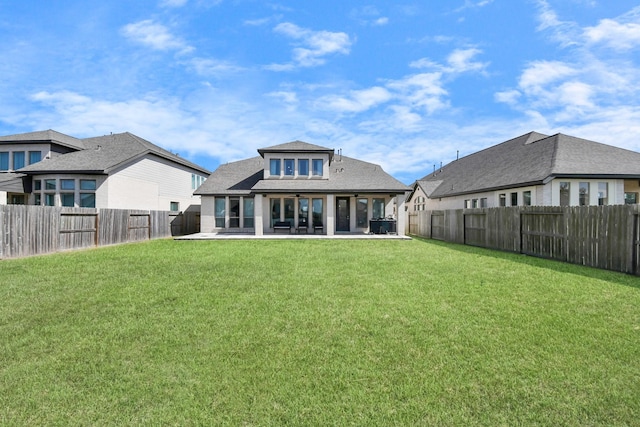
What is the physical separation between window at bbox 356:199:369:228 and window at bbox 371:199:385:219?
487 mm

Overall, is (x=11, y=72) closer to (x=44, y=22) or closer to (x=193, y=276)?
(x=44, y=22)

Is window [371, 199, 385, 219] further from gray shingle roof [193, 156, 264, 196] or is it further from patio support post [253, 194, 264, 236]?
gray shingle roof [193, 156, 264, 196]

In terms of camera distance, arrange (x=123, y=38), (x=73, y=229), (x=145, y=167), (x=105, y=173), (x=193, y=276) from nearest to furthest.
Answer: (x=193, y=276), (x=123, y=38), (x=73, y=229), (x=105, y=173), (x=145, y=167)

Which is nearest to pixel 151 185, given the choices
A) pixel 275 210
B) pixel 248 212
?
pixel 248 212

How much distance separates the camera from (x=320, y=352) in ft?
12.0

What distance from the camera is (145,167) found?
22250 mm

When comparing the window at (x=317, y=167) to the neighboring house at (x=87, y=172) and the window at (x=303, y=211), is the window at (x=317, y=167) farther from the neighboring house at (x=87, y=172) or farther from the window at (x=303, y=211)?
the neighboring house at (x=87, y=172)

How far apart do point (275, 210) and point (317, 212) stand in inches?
112

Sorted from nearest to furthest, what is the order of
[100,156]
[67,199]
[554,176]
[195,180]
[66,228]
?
[66,228], [554,176], [67,199], [100,156], [195,180]

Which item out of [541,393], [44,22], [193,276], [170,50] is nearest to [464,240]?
[193,276]

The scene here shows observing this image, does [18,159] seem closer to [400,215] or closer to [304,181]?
[304,181]

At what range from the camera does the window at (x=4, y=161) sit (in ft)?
70.9


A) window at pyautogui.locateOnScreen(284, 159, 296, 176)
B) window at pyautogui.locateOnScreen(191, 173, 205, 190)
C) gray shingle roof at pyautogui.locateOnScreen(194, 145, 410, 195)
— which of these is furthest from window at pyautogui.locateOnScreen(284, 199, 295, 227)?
window at pyautogui.locateOnScreen(191, 173, 205, 190)

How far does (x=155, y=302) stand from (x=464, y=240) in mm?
15377
